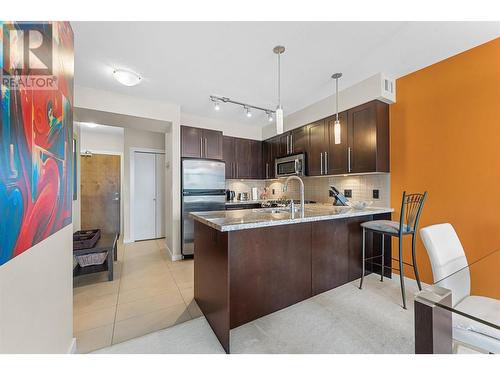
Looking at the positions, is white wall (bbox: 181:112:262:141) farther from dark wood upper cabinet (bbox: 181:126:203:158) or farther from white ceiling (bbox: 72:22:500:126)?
white ceiling (bbox: 72:22:500:126)

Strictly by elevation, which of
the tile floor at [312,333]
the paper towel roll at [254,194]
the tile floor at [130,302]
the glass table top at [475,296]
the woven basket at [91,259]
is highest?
the paper towel roll at [254,194]

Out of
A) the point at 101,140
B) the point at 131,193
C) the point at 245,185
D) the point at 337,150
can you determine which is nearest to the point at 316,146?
the point at 337,150

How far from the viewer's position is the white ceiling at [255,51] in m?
1.74

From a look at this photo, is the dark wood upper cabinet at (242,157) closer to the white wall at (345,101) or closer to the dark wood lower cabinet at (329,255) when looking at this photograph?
the white wall at (345,101)

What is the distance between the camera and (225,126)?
4.36 meters

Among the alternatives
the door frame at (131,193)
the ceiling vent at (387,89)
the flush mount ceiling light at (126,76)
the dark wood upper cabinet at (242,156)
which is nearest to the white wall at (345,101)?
the ceiling vent at (387,89)

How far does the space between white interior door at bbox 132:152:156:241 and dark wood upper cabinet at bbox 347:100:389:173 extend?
4.17 m

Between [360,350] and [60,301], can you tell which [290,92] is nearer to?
A: [360,350]

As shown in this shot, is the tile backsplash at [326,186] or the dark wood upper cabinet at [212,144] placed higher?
the dark wood upper cabinet at [212,144]

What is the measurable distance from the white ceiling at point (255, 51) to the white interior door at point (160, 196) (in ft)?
6.89

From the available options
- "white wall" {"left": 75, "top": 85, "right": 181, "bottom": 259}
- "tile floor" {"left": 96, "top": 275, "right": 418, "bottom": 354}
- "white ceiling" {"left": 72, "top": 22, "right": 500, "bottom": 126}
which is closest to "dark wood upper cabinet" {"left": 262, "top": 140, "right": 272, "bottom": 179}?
"white ceiling" {"left": 72, "top": 22, "right": 500, "bottom": 126}

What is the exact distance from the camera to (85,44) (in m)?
1.94
